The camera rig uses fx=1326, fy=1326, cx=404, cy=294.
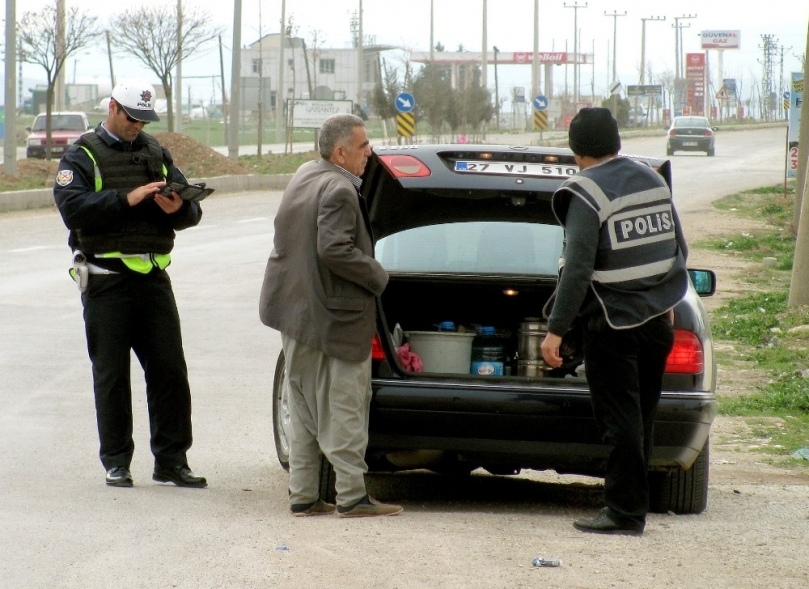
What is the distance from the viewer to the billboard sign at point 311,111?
37.0m

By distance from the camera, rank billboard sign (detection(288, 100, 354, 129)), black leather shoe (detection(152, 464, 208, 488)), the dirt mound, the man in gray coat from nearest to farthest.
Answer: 1. the man in gray coat
2. black leather shoe (detection(152, 464, 208, 488))
3. the dirt mound
4. billboard sign (detection(288, 100, 354, 129))

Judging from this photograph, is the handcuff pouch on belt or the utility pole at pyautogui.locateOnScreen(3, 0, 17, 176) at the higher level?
the utility pole at pyautogui.locateOnScreen(3, 0, 17, 176)

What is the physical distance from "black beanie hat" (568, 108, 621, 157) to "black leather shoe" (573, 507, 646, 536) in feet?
4.65

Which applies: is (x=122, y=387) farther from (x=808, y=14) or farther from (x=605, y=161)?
(x=808, y=14)

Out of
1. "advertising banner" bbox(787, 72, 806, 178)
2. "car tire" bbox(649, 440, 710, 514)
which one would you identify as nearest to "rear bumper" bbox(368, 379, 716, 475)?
"car tire" bbox(649, 440, 710, 514)

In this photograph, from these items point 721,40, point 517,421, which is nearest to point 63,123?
point 517,421

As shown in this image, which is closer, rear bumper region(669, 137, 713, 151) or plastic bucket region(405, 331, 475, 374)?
plastic bucket region(405, 331, 475, 374)

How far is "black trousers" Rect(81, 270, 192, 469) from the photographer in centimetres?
625

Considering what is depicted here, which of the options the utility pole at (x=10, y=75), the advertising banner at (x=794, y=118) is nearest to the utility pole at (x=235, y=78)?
the utility pole at (x=10, y=75)

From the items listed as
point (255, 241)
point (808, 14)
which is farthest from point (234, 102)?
point (808, 14)

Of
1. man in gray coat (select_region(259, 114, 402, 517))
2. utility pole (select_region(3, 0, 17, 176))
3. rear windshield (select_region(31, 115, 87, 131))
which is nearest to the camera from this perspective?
man in gray coat (select_region(259, 114, 402, 517))

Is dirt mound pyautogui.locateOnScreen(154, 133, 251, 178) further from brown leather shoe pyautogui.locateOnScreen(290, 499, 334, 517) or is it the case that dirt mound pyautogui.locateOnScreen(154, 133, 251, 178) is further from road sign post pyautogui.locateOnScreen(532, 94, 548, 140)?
brown leather shoe pyautogui.locateOnScreen(290, 499, 334, 517)

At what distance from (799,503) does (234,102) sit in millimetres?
29428

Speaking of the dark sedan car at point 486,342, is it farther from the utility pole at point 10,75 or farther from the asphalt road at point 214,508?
the utility pole at point 10,75
